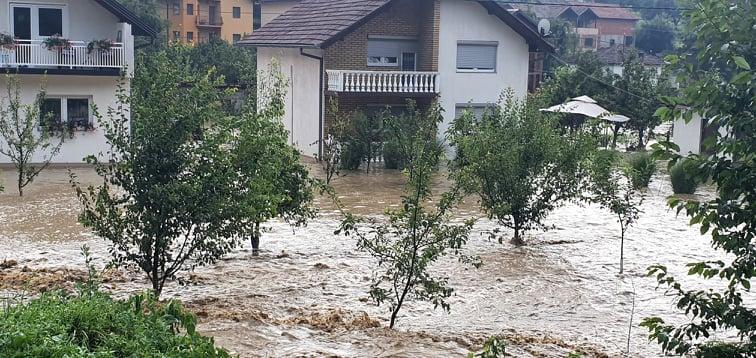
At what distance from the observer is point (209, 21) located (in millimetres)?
68000

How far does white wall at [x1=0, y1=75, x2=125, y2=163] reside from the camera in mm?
27391

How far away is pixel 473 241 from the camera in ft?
58.1

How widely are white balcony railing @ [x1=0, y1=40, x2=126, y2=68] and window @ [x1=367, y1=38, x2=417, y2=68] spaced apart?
26.6ft

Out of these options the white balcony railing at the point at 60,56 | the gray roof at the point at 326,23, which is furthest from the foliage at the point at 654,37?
the white balcony railing at the point at 60,56

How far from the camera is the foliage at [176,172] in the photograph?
10.6 metres

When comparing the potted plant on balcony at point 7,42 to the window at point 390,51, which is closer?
the potted plant on balcony at point 7,42

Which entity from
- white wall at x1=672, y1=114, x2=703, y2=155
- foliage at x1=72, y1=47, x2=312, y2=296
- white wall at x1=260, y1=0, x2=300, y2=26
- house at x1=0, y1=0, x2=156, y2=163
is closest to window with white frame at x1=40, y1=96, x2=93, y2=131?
house at x1=0, y1=0, x2=156, y2=163

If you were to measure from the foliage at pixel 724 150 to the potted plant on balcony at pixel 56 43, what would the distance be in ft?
77.4

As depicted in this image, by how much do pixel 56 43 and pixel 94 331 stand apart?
21876 mm

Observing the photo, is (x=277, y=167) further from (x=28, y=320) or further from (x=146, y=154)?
(x=28, y=320)

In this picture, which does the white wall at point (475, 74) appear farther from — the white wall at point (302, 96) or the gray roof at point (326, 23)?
the white wall at point (302, 96)

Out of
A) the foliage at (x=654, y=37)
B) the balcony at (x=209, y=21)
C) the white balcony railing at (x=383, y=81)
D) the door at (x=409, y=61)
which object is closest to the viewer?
the white balcony railing at (x=383, y=81)

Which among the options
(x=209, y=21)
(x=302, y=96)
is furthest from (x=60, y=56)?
(x=209, y=21)

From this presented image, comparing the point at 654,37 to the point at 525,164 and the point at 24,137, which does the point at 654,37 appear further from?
the point at 525,164
